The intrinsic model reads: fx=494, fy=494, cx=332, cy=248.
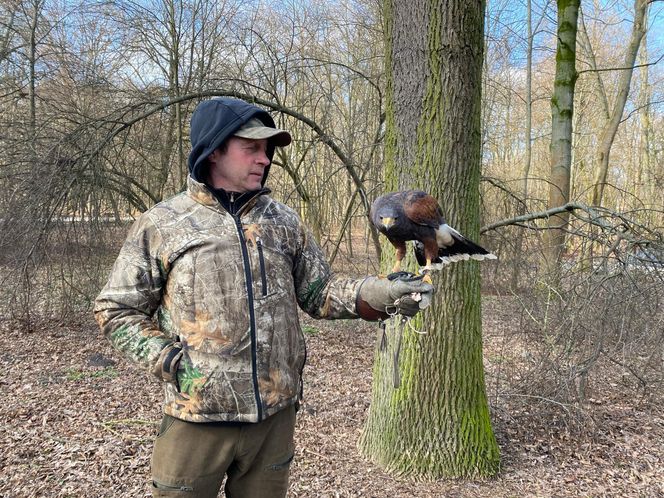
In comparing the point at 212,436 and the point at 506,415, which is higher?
the point at 212,436

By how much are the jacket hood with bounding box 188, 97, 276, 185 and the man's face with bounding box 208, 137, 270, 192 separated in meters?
0.05

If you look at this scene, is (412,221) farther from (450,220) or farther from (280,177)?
(280,177)

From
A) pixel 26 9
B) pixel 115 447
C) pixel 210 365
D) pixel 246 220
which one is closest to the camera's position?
pixel 210 365

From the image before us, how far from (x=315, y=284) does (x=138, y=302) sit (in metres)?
0.68

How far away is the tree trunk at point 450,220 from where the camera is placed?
3.20 meters

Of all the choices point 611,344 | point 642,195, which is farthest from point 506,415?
point 642,195

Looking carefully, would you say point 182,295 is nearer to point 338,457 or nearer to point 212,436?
point 212,436

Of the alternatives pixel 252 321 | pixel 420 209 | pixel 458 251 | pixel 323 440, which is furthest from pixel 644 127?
pixel 252 321

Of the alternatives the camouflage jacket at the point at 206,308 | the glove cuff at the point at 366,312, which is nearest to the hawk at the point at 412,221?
the glove cuff at the point at 366,312

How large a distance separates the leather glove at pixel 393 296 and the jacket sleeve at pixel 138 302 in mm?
731

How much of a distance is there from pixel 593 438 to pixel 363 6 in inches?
300

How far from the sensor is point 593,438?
417cm

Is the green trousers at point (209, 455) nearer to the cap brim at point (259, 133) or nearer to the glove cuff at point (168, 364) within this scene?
the glove cuff at point (168, 364)

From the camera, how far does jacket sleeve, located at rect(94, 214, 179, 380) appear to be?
169 centimetres
